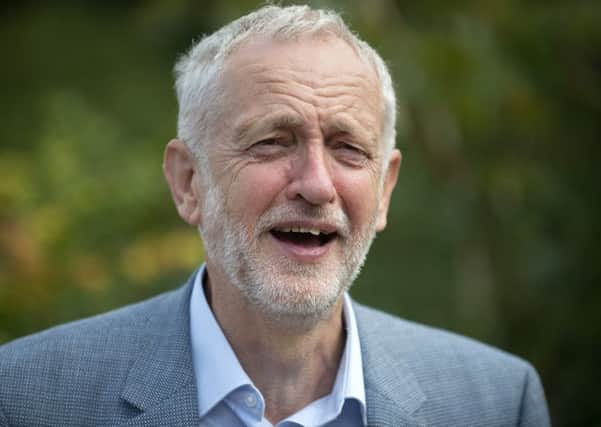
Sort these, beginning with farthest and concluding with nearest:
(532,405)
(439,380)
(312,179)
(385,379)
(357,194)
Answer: (532,405), (439,380), (385,379), (357,194), (312,179)

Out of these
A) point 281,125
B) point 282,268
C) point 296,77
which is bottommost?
point 282,268

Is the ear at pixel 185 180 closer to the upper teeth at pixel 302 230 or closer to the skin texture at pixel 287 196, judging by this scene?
the skin texture at pixel 287 196

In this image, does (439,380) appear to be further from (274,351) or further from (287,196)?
(287,196)

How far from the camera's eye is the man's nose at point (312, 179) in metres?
2.34

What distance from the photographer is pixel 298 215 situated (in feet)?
7.77

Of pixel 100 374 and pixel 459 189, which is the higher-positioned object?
pixel 100 374

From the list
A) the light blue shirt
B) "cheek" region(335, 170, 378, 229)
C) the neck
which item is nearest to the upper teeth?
"cheek" region(335, 170, 378, 229)

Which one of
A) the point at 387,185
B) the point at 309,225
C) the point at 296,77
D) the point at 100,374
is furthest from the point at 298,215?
the point at 100,374

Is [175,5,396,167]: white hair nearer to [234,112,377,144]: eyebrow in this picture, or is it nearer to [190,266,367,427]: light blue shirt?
[234,112,377,144]: eyebrow

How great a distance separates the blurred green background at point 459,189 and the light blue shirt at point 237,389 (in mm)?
1710

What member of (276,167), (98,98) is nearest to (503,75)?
Result: (276,167)

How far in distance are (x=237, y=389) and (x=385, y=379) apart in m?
0.48

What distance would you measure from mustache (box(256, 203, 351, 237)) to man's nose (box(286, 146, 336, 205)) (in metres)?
0.02

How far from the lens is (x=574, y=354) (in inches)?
161
